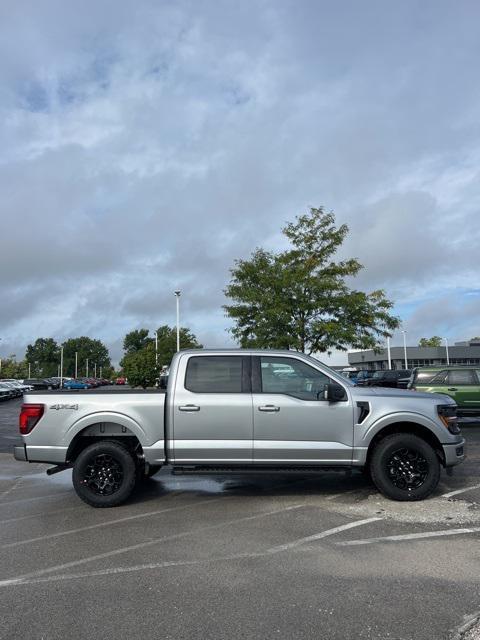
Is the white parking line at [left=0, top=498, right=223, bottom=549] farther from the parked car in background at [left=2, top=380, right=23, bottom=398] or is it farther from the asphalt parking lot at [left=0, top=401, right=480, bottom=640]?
the parked car in background at [left=2, top=380, right=23, bottom=398]

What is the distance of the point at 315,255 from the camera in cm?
2114

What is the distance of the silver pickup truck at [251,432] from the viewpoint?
263 inches

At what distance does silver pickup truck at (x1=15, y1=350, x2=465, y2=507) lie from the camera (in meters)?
6.67

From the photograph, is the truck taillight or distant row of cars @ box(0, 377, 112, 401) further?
distant row of cars @ box(0, 377, 112, 401)

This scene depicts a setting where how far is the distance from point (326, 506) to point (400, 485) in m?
0.96

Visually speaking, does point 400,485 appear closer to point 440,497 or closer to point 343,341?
point 440,497

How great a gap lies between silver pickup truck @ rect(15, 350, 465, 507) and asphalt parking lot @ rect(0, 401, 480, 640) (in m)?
0.45

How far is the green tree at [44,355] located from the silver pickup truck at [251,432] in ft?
446

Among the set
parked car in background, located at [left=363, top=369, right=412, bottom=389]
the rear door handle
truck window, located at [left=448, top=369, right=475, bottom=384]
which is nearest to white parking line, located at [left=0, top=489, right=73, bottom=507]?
the rear door handle

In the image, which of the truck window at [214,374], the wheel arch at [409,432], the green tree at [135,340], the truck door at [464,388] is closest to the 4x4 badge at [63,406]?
the truck window at [214,374]

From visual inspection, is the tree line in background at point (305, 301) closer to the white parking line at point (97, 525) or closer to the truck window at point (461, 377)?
the truck window at point (461, 377)

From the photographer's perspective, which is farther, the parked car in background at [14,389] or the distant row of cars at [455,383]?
the parked car in background at [14,389]

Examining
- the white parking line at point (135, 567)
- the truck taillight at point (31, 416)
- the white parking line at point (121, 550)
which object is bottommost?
the white parking line at point (135, 567)

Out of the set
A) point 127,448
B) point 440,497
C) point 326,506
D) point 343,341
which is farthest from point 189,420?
point 343,341
